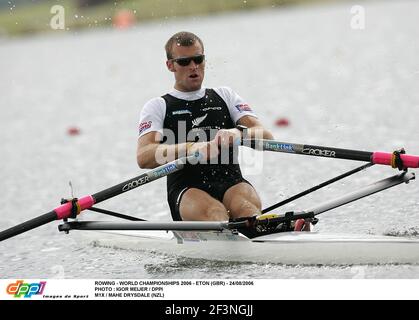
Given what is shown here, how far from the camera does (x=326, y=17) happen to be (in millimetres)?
59844

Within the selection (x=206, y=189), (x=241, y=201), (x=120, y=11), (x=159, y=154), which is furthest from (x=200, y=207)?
(x=120, y=11)

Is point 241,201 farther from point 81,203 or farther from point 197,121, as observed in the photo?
point 81,203

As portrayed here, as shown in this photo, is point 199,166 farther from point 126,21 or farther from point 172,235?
point 126,21

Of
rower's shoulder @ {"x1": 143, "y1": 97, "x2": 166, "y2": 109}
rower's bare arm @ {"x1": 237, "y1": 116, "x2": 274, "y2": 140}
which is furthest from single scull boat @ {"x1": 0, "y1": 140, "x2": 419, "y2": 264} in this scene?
rower's shoulder @ {"x1": 143, "y1": 97, "x2": 166, "y2": 109}

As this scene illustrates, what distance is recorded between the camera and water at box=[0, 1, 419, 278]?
9070 mm

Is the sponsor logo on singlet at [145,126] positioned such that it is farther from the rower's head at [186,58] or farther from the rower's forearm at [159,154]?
the rower's head at [186,58]

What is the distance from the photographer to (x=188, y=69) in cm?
852

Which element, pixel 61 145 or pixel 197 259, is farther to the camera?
pixel 61 145

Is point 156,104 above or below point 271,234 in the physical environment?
above

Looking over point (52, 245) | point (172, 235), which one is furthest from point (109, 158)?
point (172, 235)

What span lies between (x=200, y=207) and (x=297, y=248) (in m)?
1.04

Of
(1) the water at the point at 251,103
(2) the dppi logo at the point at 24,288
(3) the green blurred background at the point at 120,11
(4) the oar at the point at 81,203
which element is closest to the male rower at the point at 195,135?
(4) the oar at the point at 81,203

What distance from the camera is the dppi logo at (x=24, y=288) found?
23.7 feet
